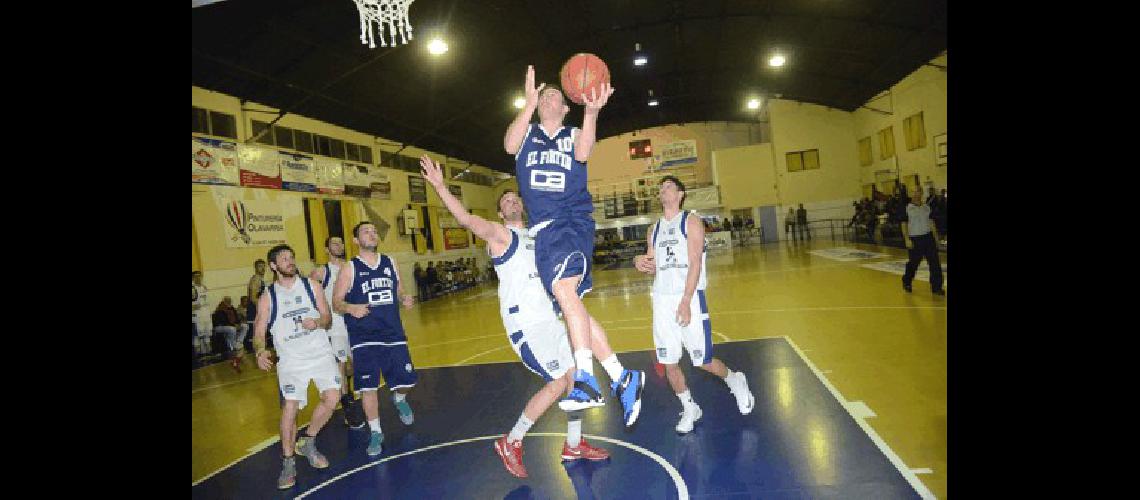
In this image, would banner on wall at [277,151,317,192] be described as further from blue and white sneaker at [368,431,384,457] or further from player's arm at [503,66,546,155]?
player's arm at [503,66,546,155]

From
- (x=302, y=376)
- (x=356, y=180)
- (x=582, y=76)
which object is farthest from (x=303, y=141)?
(x=582, y=76)

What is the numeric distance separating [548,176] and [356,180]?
15.3m

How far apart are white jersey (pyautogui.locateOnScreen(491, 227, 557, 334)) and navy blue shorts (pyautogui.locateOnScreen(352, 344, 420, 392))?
1.49 metres

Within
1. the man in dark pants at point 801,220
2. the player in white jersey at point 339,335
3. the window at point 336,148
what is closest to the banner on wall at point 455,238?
the window at point 336,148

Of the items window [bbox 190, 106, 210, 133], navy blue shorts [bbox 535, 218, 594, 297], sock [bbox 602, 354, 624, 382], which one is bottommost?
sock [bbox 602, 354, 624, 382]

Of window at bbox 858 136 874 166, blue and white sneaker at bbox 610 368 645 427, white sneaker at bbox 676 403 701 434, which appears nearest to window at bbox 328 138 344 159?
white sneaker at bbox 676 403 701 434

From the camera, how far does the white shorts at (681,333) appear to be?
3936 mm

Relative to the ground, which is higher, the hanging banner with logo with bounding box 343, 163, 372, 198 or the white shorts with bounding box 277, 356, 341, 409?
the hanging banner with logo with bounding box 343, 163, 372, 198

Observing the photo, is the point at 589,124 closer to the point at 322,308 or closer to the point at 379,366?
the point at 322,308

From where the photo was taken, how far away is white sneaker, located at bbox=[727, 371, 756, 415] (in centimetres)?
404
